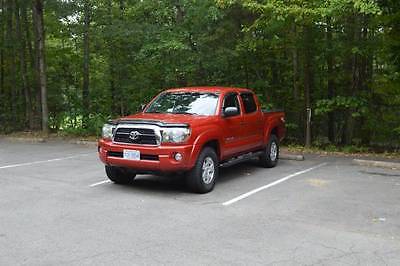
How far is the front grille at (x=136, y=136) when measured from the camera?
7.79m

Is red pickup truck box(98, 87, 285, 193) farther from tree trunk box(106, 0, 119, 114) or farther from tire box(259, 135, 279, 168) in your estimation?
tree trunk box(106, 0, 119, 114)

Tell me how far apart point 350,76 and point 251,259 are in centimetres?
1103

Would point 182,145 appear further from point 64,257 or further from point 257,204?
point 64,257

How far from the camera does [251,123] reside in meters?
9.77

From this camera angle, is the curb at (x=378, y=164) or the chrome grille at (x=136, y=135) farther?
the curb at (x=378, y=164)

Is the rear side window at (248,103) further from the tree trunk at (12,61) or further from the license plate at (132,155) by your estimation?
the tree trunk at (12,61)

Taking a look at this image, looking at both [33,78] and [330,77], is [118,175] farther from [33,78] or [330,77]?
[33,78]

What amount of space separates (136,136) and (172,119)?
69 cm

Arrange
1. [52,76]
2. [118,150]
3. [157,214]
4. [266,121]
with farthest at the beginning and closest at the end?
[52,76] < [266,121] < [118,150] < [157,214]

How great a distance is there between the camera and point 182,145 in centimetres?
767

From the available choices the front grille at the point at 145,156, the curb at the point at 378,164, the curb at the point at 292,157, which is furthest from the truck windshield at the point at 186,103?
the curb at the point at 378,164

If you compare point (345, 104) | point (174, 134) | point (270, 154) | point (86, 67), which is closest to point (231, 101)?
point (270, 154)

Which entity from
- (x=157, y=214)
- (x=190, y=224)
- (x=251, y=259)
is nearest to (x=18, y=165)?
(x=157, y=214)

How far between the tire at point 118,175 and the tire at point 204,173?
139 cm
